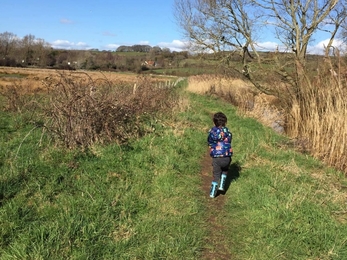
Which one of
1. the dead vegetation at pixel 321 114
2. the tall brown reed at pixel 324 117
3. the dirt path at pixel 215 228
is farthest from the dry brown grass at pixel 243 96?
the dirt path at pixel 215 228

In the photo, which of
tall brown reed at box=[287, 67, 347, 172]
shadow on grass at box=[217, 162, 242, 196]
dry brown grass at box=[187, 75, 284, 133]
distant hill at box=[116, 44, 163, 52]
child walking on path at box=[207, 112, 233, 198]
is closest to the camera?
child walking on path at box=[207, 112, 233, 198]

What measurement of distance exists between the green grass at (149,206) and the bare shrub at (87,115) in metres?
0.36

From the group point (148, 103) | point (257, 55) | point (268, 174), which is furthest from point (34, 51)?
point (268, 174)

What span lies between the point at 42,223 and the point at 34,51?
93.3m

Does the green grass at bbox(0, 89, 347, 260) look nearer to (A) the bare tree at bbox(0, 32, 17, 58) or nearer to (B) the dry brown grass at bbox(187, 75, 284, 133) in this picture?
(B) the dry brown grass at bbox(187, 75, 284, 133)

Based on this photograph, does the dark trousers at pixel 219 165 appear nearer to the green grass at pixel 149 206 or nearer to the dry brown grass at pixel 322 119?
the green grass at pixel 149 206

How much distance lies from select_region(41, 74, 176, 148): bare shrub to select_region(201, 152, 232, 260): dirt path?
8.11ft

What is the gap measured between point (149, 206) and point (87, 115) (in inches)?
123

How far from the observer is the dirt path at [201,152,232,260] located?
373 centimetres

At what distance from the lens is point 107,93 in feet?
26.9

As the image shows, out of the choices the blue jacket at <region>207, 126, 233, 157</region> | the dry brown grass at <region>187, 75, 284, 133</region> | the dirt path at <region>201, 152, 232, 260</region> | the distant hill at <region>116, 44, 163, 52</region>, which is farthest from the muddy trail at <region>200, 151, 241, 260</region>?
the distant hill at <region>116, 44, 163, 52</region>

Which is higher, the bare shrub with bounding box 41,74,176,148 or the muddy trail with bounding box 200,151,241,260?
the bare shrub with bounding box 41,74,176,148

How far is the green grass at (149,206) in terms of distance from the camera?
355 centimetres

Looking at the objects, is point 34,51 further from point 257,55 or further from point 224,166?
point 224,166
